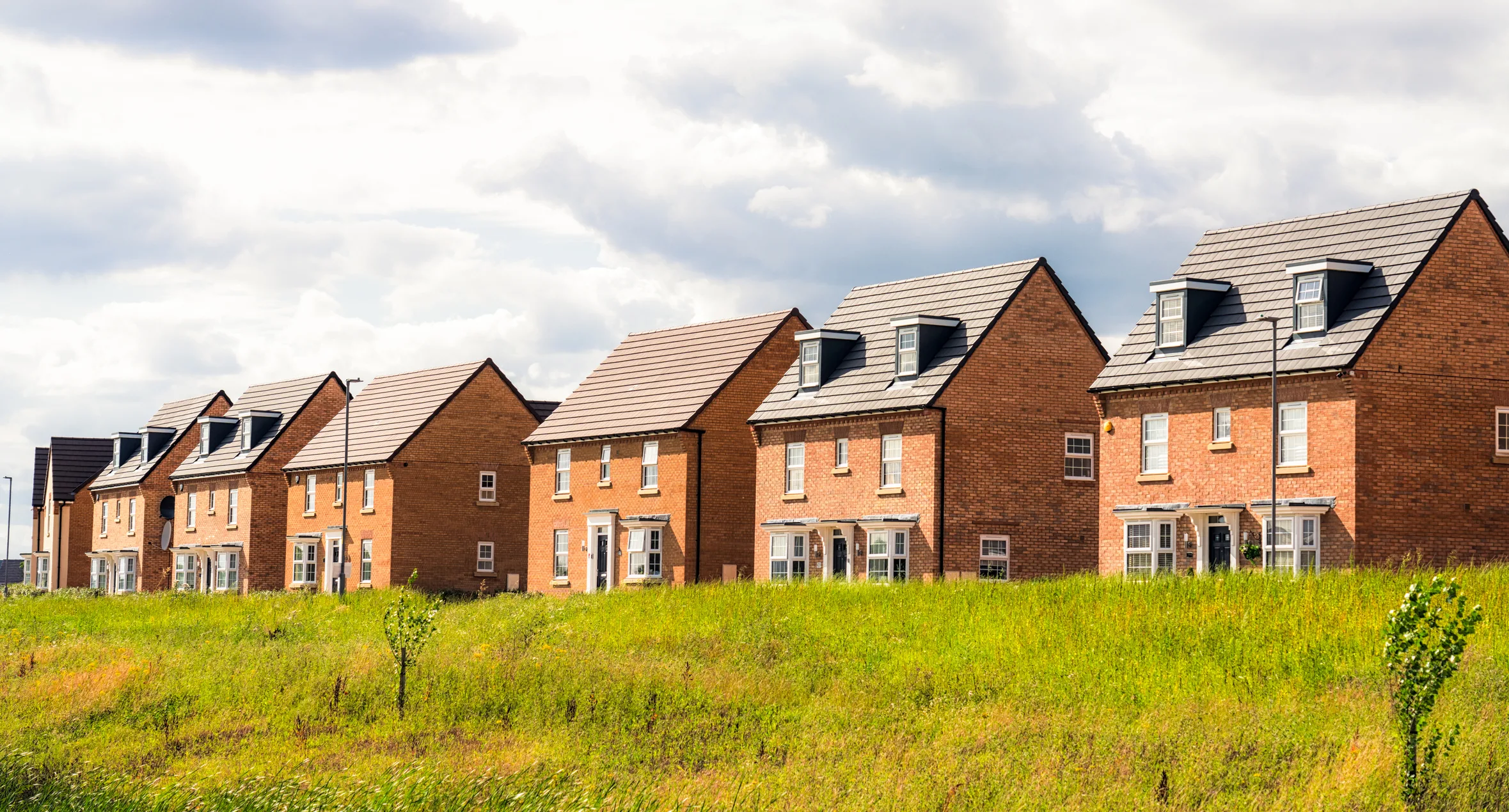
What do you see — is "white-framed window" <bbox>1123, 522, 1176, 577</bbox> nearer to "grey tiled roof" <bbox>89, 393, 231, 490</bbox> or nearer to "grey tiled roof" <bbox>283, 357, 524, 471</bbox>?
"grey tiled roof" <bbox>283, 357, 524, 471</bbox>

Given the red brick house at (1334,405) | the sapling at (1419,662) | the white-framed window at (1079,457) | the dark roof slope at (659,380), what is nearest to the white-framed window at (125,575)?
the dark roof slope at (659,380)

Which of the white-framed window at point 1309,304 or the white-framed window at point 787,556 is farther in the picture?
the white-framed window at point 787,556

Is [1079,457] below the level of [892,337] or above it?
below

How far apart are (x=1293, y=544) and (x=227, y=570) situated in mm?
46924

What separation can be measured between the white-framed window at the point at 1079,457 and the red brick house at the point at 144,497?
46.1 meters

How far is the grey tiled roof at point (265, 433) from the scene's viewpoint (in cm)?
6888

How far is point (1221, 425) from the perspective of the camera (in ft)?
122

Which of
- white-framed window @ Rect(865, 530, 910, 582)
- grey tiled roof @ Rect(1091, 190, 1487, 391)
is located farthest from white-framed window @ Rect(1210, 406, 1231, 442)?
white-framed window @ Rect(865, 530, 910, 582)

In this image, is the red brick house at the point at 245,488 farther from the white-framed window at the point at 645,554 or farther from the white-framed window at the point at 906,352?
the white-framed window at the point at 906,352

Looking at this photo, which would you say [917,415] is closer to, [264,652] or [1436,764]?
[264,652]

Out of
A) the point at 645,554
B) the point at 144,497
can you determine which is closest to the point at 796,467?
the point at 645,554

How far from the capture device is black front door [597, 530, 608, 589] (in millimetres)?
50969

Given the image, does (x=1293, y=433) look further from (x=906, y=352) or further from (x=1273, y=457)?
(x=906, y=352)

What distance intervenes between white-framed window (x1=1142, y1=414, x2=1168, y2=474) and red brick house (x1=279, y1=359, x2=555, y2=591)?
25.4 metres
